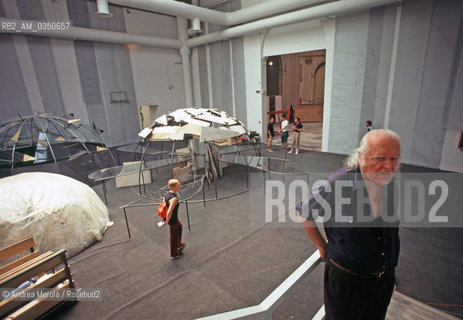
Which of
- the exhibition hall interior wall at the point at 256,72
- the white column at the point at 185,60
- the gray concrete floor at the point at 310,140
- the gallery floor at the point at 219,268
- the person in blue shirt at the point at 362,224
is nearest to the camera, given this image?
the person in blue shirt at the point at 362,224

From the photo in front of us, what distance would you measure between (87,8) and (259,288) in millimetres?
15239

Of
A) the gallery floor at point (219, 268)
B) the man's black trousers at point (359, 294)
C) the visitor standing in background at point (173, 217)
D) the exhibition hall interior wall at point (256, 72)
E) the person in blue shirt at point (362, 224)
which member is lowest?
the gallery floor at point (219, 268)

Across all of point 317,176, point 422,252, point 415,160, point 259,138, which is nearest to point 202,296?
point 422,252

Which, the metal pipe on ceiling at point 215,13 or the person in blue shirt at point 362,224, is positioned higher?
the metal pipe on ceiling at point 215,13

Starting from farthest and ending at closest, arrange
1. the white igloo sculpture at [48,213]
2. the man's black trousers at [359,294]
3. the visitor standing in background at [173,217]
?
the visitor standing in background at [173,217]
the white igloo sculpture at [48,213]
the man's black trousers at [359,294]

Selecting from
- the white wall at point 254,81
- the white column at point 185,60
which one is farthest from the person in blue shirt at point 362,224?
the white column at point 185,60

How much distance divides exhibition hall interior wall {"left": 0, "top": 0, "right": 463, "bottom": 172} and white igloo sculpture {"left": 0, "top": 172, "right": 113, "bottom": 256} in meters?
8.88

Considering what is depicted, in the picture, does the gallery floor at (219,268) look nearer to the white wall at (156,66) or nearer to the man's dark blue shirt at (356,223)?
the man's dark blue shirt at (356,223)

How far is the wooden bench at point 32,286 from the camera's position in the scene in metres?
3.24

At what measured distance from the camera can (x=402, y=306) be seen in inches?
116

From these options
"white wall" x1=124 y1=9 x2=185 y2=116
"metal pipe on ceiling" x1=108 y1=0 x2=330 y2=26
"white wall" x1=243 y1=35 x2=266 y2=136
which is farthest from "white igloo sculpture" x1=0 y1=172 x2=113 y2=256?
"white wall" x1=124 y1=9 x2=185 y2=116

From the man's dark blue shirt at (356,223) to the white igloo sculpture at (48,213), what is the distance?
4872 millimetres

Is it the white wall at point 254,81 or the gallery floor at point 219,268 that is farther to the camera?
the white wall at point 254,81

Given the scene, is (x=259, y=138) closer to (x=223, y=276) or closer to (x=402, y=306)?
(x=223, y=276)
